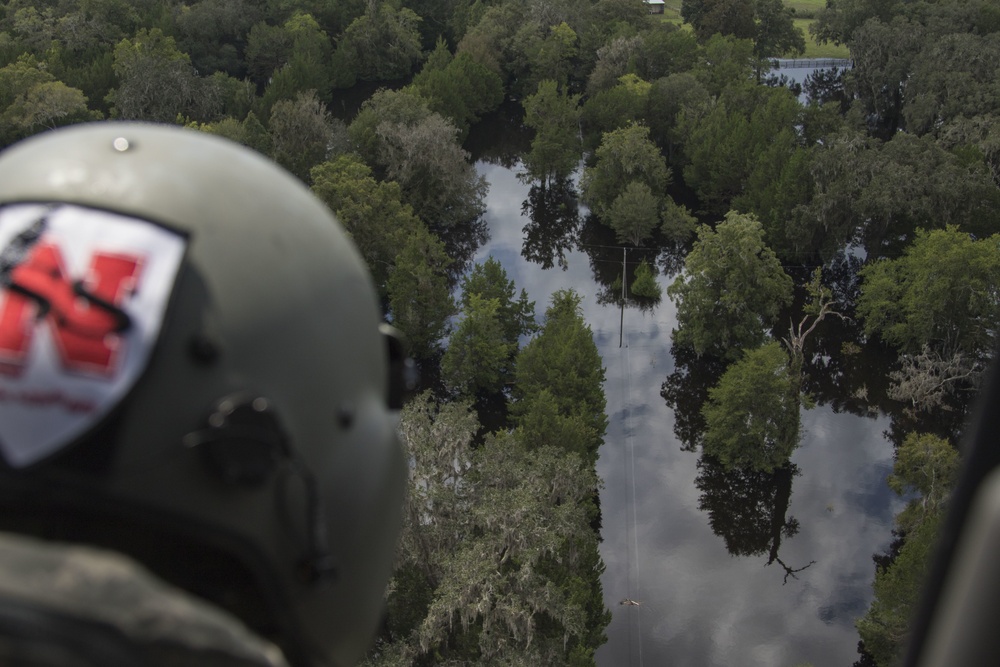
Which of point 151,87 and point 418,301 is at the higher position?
point 151,87

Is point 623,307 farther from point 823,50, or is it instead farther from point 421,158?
point 823,50

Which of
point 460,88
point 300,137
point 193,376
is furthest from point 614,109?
point 193,376

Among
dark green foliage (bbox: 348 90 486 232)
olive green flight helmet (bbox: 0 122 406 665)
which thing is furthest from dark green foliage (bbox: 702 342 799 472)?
olive green flight helmet (bbox: 0 122 406 665)

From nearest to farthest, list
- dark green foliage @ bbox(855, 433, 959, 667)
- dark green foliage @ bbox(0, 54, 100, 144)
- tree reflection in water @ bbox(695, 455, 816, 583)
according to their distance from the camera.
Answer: dark green foliage @ bbox(855, 433, 959, 667) < tree reflection in water @ bbox(695, 455, 816, 583) < dark green foliage @ bbox(0, 54, 100, 144)

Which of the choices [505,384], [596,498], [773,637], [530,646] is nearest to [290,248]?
[530,646]

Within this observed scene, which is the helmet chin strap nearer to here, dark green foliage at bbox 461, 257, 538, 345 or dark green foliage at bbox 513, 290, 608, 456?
dark green foliage at bbox 513, 290, 608, 456

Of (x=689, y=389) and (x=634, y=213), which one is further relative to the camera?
(x=634, y=213)

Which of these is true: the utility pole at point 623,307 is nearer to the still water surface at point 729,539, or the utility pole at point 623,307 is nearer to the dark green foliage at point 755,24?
the still water surface at point 729,539

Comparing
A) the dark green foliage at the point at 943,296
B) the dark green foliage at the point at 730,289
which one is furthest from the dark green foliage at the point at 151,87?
the dark green foliage at the point at 943,296
